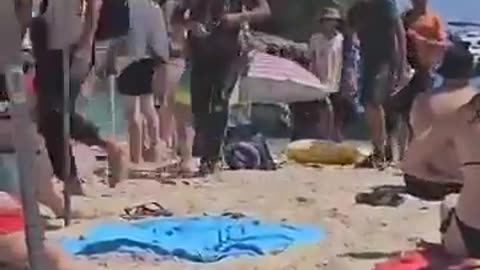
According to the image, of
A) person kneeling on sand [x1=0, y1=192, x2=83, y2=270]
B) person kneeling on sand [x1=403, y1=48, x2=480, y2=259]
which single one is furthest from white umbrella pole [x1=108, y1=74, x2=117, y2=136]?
person kneeling on sand [x1=0, y1=192, x2=83, y2=270]

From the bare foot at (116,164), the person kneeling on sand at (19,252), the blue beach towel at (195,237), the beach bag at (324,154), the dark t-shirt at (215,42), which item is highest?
the person kneeling on sand at (19,252)

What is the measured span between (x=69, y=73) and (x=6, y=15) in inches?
113

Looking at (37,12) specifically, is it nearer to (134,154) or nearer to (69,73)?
(69,73)

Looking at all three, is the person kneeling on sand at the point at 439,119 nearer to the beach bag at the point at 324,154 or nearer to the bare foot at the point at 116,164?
the bare foot at the point at 116,164

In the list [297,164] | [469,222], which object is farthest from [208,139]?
[469,222]

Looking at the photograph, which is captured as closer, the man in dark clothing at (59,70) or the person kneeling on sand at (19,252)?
the person kneeling on sand at (19,252)

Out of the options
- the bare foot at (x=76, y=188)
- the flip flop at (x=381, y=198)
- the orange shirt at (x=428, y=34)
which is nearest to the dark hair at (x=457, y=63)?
the flip flop at (x=381, y=198)

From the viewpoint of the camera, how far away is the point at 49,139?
5359 mm

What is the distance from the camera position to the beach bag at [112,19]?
21.1ft

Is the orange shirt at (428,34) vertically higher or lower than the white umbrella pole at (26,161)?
lower

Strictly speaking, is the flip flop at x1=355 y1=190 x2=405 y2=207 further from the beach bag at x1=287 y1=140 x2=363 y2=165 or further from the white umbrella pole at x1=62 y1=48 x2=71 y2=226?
the beach bag at x1=287 y1=140 x2=363 y2=165

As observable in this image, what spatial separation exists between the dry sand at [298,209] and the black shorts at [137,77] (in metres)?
0.73

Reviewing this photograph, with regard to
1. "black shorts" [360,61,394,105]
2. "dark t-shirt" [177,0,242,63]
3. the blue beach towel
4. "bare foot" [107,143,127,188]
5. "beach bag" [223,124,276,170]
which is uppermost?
"dark t-shirt" [177,0,242,63]

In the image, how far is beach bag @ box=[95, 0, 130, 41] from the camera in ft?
21.1
